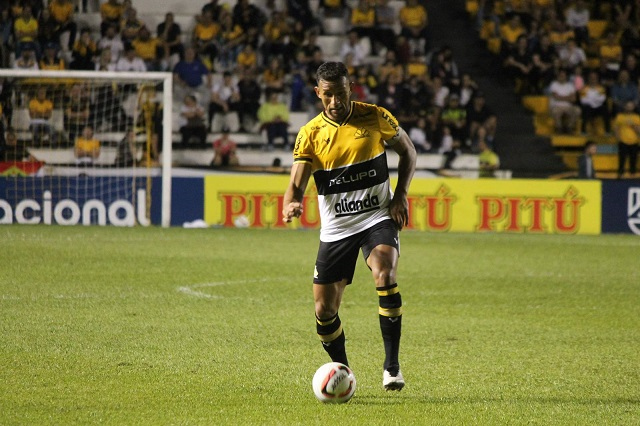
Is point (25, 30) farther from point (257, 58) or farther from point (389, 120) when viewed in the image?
point (389, 120)

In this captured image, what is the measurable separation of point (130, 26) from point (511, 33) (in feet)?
30.9

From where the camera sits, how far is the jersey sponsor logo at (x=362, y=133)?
6.15 meters

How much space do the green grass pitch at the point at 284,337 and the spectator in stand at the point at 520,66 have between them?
33.8 feet

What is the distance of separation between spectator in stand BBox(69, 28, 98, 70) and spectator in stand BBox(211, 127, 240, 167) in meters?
3.50

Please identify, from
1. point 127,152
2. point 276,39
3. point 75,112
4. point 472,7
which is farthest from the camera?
point 472,7

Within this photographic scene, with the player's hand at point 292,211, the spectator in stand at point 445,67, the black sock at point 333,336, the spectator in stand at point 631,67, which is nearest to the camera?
the player's hand at point 292,211

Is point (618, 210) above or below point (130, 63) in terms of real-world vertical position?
below

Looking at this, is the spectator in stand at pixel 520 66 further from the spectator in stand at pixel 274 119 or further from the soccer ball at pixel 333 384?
the soccer ball at pixel 333 384

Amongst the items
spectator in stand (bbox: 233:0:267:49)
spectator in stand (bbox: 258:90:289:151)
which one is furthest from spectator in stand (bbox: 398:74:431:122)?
spectator in stand (bbox: 233:0:267:49)

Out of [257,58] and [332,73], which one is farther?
[257,58]

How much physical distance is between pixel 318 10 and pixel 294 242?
10.4 metres

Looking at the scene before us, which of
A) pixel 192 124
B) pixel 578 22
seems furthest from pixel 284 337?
pixel 578 22

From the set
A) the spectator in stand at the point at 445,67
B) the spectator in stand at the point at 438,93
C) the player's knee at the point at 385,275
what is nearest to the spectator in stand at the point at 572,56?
the spectator in stand at the point at 445,67

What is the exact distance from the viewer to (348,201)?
20.2 ft
